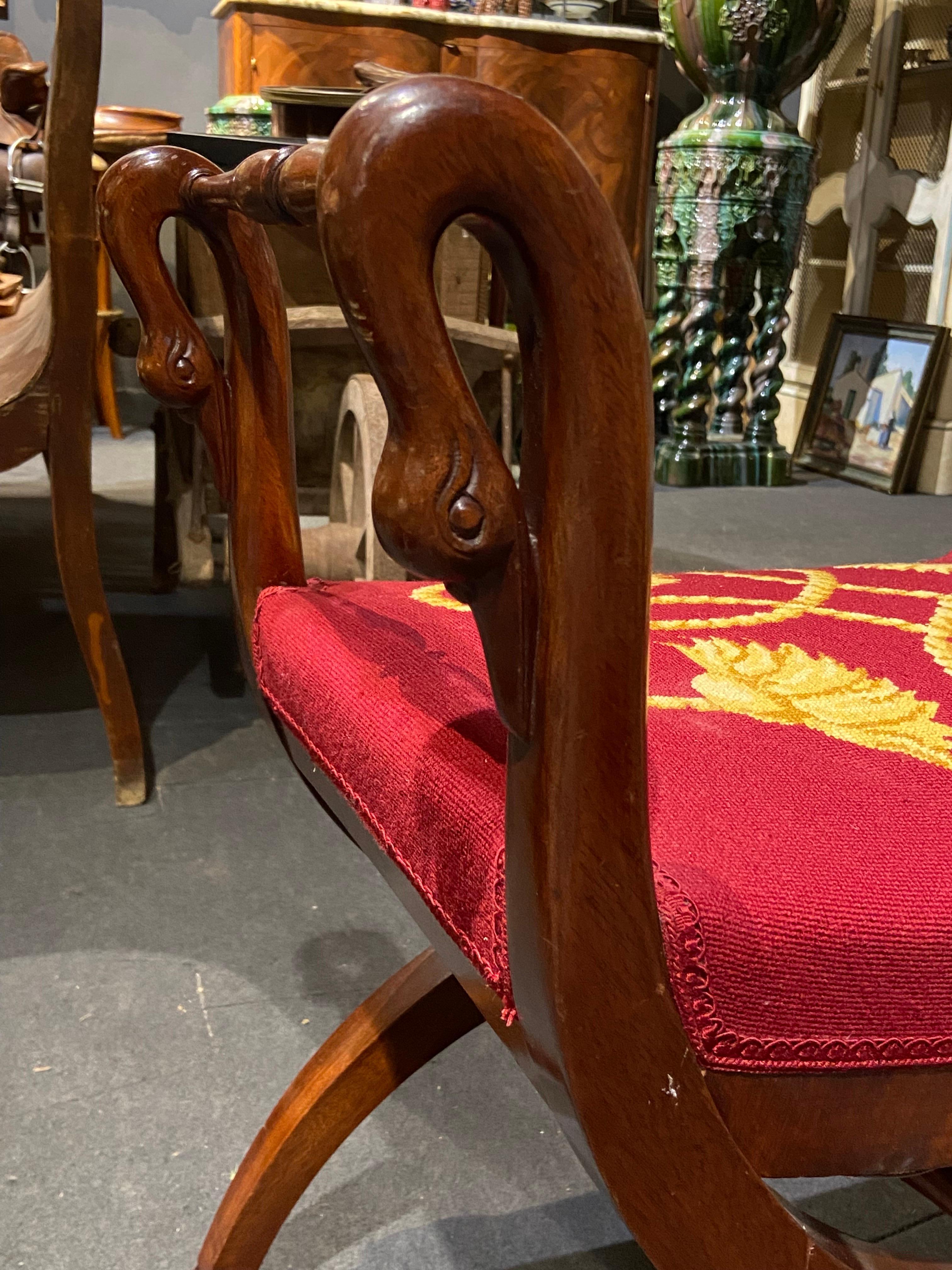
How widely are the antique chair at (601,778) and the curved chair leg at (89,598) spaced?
31.3 inches

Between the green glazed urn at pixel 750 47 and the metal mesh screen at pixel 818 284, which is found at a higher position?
the green glazed urn at pixel 750 47

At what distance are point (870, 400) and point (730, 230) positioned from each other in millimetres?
672

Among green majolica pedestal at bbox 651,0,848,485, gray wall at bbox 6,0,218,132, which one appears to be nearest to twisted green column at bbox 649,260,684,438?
green majolica pedestal at bbox 651,0,848,485

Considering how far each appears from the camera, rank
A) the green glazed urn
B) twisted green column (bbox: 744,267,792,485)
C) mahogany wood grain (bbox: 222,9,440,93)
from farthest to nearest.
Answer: twisted green column (bbox: 744,267,792,485) < mahogany wood grain (bbox: 222,9,440,93) < the green glazed urn

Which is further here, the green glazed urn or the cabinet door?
the cabinet door

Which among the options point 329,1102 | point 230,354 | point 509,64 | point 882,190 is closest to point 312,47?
point 509,64

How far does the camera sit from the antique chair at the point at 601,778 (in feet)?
1.02

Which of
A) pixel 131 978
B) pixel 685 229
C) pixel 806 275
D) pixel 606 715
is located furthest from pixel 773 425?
pixel 606 715

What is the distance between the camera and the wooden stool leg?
3.16 metres

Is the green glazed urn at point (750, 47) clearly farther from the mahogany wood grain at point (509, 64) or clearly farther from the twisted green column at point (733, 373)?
the twisted green column at point (733, 373)

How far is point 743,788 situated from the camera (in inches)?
18.0

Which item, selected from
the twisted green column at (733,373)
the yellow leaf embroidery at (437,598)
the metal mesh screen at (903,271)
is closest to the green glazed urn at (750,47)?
the twisted green column at (733,373)

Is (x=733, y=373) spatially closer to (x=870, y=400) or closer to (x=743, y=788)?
(x=870, y=400)

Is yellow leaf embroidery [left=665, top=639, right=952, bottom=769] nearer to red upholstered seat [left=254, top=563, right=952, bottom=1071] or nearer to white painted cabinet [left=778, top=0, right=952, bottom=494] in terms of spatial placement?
red upholstered seat [left=254, top=563, right=952, bottom=1071]
